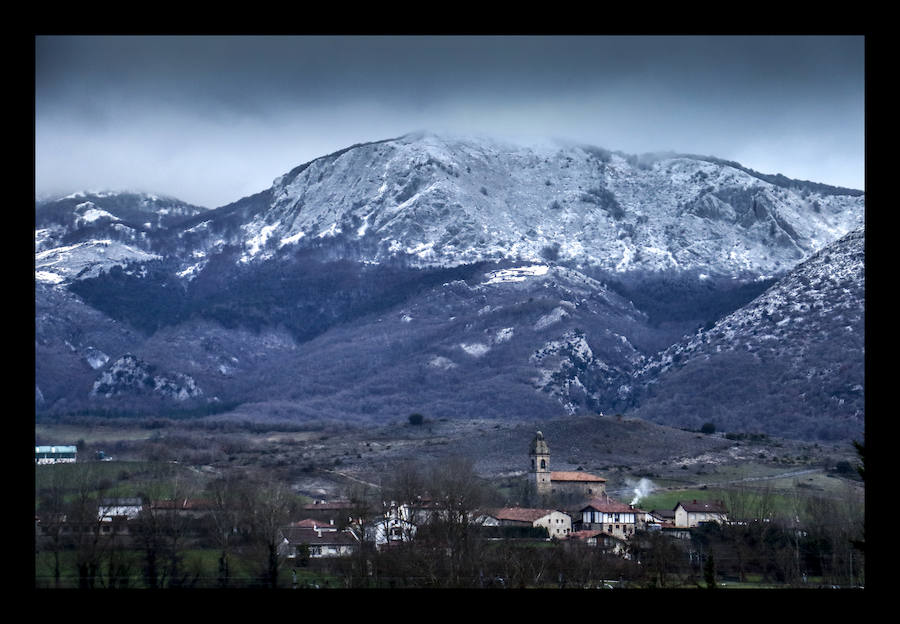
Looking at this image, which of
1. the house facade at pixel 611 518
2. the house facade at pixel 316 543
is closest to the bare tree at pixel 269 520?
the house facade at pixel 316 543

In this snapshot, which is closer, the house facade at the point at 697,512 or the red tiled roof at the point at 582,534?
the red tiled roof at the point at 582,534

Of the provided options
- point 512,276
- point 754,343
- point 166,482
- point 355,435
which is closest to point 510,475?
point 166,482

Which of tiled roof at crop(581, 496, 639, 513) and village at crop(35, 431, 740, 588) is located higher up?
village at crop(35, 431, 740, 588)

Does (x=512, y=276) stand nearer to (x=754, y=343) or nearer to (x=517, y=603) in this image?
(x=754, y=343)

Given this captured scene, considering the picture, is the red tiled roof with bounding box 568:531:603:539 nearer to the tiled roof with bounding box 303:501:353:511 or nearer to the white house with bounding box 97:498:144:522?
the tiled roof with bounding box 303:501:353:511

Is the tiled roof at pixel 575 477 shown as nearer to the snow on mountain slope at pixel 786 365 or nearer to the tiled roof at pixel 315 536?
the tiled roof at pixel 315 536

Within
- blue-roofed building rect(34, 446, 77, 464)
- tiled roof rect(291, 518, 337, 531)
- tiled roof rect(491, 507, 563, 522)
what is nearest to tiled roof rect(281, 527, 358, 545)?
tiled roof rect(291, 518, 337, 531)
